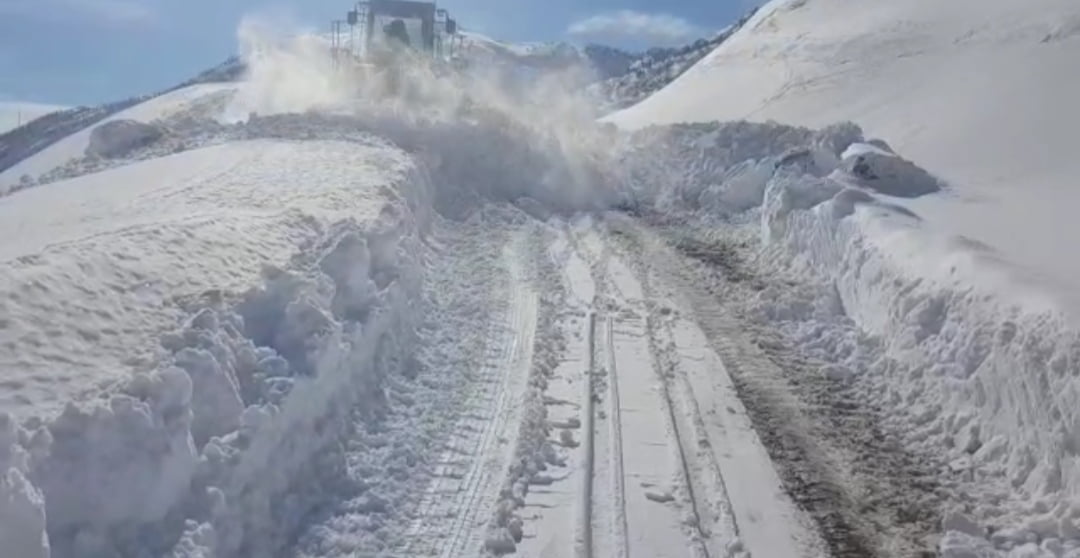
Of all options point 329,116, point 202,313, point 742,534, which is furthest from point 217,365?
point 329,116

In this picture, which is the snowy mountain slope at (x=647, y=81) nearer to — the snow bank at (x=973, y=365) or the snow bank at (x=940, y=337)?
the snow bank at (x=940, y=337)

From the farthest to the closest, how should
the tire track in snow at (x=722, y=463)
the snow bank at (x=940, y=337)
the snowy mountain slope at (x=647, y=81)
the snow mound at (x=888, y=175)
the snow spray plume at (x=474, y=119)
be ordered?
1. the snowy mountain slope at (x=647, y=81)
2. the snow spray plume at (x=474, y=119)
3. the snow mound at (x=888, y=175)
4. the snow bank at (x=940, y=337)
5. the tire track in snow at (x=722, y=463)

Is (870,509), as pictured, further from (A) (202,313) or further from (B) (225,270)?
(B) (225,270)

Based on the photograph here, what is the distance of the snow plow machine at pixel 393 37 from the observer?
2902cm

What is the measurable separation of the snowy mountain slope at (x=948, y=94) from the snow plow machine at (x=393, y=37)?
9367 millimetres

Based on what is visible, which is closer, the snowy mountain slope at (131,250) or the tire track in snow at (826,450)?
the snowy mountain slope at (131,250)

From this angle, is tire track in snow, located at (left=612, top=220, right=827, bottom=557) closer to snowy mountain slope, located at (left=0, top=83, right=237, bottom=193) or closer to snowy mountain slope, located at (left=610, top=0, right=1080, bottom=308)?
snowy mountain slope, located at (left=610, top=0, right=1080, bottom=308)

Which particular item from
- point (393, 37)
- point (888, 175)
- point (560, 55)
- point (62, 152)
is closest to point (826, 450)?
point (888, 175)

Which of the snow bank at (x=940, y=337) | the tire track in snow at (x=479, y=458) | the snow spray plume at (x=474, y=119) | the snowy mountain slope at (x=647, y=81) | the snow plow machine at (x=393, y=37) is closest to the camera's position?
the tire track in snow at (x=479, y=458)

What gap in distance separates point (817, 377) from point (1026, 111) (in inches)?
609

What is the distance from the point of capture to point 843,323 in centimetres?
1005

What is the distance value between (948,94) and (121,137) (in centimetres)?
2020

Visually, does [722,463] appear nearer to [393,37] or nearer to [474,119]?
[474,119]

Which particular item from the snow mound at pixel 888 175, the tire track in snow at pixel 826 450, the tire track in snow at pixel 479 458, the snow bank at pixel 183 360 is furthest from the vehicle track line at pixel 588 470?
the snow mound at pixel 888 175
